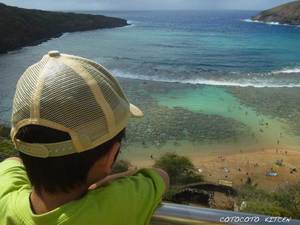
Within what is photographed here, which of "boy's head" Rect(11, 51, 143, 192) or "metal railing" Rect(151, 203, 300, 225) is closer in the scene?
"boy's head" Rect(11, 51, 143, 192)

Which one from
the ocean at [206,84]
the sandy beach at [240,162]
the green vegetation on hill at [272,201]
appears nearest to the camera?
the green vegetation on hill at [272,201]

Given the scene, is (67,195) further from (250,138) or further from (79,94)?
(250,138)

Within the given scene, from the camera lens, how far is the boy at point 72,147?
1375mm

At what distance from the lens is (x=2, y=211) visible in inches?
62.1

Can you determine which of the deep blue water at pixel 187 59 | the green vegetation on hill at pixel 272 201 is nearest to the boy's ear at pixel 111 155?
the green vegetation on hill at pixel 272 201

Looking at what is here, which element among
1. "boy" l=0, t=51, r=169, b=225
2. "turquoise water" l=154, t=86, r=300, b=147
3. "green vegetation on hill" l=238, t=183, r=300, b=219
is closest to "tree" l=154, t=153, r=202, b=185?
"green vegetation on hill" l=238, t=183, r=300, b=219

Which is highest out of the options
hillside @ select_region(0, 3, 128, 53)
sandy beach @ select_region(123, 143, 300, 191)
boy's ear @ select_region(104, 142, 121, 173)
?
boy's ear @ select_region(104, 142, 121, 173)

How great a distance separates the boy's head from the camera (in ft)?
4.49

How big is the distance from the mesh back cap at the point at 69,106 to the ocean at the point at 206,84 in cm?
2043

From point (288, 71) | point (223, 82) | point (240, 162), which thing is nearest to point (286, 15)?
point (288, 71)

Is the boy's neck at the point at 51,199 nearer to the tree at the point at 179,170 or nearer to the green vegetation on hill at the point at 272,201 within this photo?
the green vegetation on hill at the point at 272,201

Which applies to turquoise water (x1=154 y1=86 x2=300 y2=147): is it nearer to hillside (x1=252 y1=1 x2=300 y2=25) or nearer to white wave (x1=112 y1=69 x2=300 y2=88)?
white wave (x1=112 y1=69 x2=300 y2=88)

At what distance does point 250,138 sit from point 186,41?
53.0m

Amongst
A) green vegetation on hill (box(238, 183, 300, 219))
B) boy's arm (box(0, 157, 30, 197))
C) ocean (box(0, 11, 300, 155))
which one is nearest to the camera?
boy's arm (box(0, 157, 30, 197))
